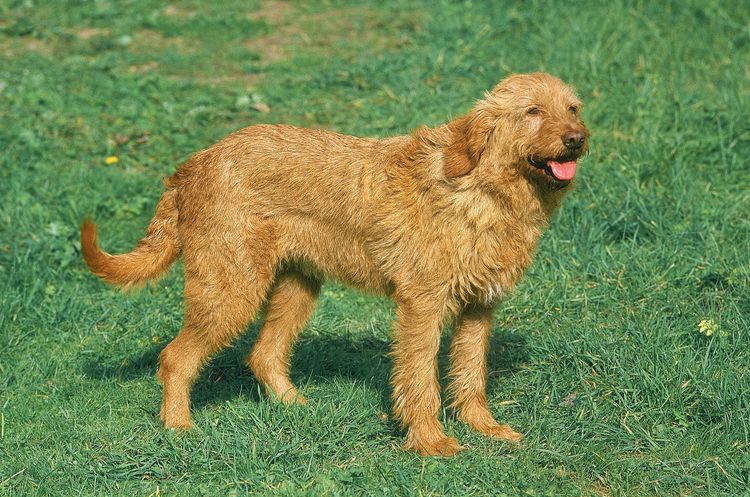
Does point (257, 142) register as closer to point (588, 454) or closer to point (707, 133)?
point (588, 454)

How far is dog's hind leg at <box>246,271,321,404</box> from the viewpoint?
5.97m

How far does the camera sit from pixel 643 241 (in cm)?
703

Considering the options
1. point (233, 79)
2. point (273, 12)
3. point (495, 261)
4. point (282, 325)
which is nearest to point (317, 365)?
point (282, 325)

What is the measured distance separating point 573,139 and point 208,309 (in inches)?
85.1

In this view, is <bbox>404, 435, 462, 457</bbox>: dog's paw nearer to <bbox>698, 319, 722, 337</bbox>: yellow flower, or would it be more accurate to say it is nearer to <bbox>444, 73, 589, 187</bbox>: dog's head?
<bbox>444, 73, 589, 187</bbox>: dog's head

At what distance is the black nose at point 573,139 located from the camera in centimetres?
464

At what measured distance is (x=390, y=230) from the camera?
514 centimetres

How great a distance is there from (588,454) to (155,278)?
2.57 m

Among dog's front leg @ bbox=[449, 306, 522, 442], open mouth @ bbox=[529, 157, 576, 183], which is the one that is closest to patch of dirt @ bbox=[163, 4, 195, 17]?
dog's front leg @ bbox=[449, 306, 522, 442]

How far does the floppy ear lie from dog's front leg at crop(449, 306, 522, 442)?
865mm

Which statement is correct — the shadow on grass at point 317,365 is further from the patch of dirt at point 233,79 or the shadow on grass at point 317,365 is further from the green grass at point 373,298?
the patch of dirt at point 233,79

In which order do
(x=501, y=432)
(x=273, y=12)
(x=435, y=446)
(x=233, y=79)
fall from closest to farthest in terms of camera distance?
1. (x=435, y=446)
2. (x=501, y=432)
3. (x=233, y=79)
4. (x=273, y=12)

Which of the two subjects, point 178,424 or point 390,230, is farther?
point 178,424

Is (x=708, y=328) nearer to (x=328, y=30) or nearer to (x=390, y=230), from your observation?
(x=390, y=230)
